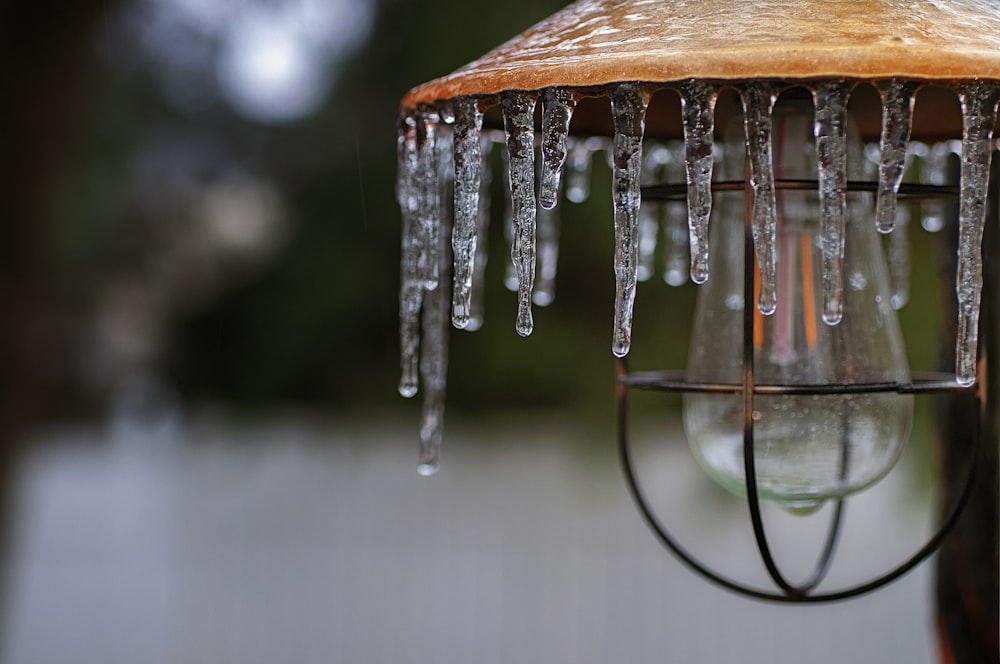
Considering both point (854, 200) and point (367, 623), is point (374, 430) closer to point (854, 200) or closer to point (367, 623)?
point (367, 623)

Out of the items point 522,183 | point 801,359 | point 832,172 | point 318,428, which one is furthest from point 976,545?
point 318,428

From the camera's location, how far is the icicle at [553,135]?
0.78 meters

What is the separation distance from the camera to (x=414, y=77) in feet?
13.7

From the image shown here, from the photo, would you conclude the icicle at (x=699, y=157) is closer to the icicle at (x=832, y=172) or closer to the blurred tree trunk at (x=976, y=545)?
the icicle at (x=832, y=172)

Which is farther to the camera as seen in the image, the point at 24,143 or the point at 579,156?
the point at 24,143

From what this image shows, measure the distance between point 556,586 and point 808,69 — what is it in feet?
13.9

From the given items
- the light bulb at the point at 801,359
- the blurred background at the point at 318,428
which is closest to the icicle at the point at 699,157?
the light bulb at the point at 801,359

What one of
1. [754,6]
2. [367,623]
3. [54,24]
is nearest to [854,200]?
[754,6]

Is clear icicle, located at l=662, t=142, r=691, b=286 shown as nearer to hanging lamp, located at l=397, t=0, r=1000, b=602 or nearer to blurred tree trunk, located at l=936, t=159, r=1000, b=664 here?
hanging lamp, located at l=397, t=0, r=1000, b=602

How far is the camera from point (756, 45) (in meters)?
0.69

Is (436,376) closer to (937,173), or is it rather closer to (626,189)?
(626,189)

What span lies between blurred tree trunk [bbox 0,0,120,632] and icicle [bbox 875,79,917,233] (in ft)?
8.42

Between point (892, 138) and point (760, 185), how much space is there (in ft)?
0.32

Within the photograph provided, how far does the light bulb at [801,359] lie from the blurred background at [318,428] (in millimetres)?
2464
